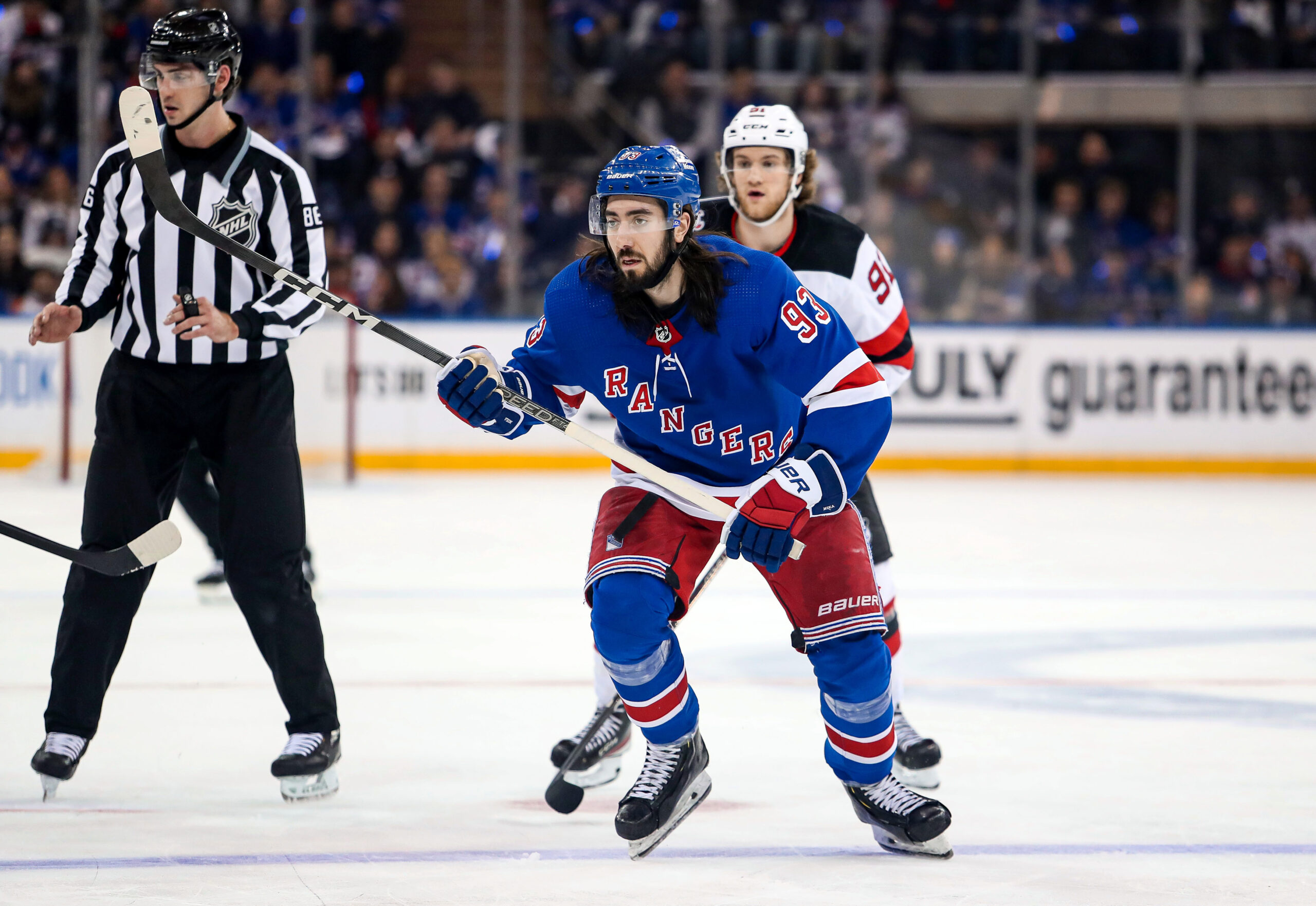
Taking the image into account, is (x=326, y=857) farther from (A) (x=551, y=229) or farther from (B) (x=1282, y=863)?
(A) (x=551, y=229)

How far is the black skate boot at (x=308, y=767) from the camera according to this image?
10.2 ft

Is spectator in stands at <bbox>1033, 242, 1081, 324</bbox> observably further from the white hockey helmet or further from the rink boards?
the white hockey helmet

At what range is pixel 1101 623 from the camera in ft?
16.9

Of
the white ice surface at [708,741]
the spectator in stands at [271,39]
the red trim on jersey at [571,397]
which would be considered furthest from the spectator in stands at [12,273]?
the red trim on jersey at [571,397]

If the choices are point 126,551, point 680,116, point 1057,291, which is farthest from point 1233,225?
point 126,551

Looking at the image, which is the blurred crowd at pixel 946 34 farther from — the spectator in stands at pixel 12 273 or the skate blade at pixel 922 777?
the skate blade at pixel 922 777

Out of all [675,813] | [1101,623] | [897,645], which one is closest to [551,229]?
[1101,623]

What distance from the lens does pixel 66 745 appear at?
3.10 meters

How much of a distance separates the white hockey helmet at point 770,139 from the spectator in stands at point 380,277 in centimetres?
677

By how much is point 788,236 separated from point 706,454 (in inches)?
30.8

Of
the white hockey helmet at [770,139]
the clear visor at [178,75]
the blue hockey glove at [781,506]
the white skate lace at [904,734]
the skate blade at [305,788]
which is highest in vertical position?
the clear visor at [178,75]

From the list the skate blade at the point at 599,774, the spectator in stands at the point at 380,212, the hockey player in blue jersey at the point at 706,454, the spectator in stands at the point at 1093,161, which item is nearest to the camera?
the hockey player in blue jersey at the point at 706,454

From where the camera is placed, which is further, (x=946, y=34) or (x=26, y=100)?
(x=946, y=34)

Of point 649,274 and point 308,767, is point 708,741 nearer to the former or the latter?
point 308,767
